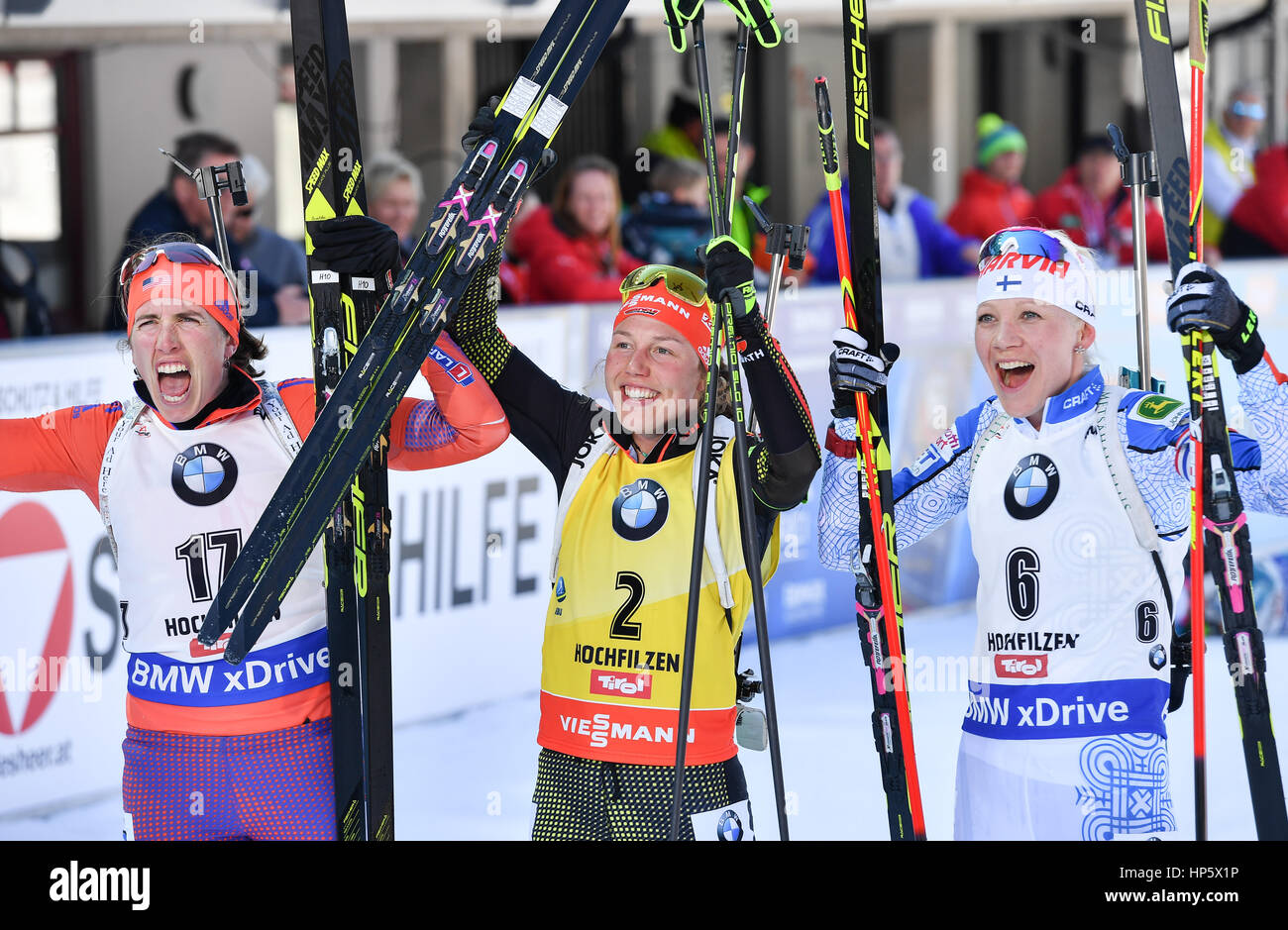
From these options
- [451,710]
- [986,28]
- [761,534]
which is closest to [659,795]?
[761,534]

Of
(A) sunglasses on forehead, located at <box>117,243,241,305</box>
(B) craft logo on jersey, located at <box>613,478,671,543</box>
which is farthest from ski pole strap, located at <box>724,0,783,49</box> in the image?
(A) sunglasses on forehead, located at <box>117,243,241,305</box>

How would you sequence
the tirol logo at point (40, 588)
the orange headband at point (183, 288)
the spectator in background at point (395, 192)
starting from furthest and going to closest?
the spectator in background at point (395, 192) → the tirol logo at point (40, 588) → the orange headband at point (183, 288)

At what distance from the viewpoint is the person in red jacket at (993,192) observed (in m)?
8.59

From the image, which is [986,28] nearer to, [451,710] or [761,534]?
[451,710]

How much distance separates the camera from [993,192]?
28.6 ft

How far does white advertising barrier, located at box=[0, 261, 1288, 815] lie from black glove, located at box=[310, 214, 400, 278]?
23.8 inches

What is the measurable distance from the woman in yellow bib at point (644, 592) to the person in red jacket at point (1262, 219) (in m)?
5.82

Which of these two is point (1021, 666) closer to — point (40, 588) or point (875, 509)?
point (875, 509)

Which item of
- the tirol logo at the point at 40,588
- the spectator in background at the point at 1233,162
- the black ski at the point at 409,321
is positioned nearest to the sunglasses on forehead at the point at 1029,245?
the black ski at the point at 409,321

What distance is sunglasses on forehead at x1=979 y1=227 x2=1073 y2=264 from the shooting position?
10.3ft

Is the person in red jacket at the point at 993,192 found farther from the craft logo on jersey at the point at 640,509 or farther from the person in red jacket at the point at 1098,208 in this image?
the craft logo on jersey at the point at 640,509

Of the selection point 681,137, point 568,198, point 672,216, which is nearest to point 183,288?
point 568,198

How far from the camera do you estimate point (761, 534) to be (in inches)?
126

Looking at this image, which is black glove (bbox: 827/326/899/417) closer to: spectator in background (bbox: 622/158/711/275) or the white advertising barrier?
the white advertising barrier
